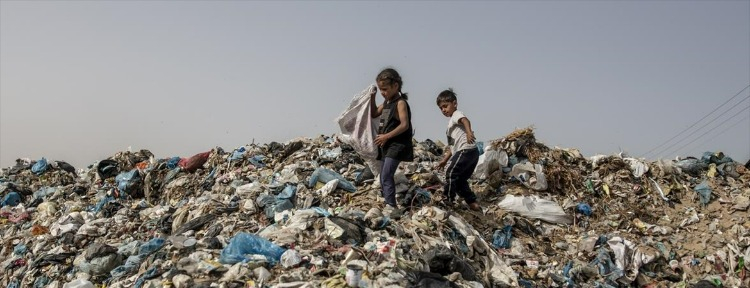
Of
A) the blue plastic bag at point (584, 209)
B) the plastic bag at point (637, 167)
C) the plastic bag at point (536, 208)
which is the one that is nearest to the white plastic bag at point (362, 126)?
the plastic bag at point (536, 208)

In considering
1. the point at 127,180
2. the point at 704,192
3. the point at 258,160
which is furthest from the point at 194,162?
the point at 704,192

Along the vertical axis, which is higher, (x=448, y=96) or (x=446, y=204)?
(x=448, y=96)

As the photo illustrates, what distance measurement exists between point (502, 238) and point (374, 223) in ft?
4.82

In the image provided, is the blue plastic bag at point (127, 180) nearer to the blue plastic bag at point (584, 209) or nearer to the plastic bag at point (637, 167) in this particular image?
the blue plastic bag at point (584, 209)

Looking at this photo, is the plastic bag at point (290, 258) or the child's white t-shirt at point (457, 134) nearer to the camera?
the plastic bag at point (290, 258)

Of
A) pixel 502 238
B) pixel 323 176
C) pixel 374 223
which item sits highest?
pixel 323 176

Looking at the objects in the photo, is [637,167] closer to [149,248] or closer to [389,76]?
[389,76]

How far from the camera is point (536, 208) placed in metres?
5.64

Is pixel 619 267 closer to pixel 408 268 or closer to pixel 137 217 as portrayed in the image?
pixel 408 268

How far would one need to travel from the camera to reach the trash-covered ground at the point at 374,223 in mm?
3668

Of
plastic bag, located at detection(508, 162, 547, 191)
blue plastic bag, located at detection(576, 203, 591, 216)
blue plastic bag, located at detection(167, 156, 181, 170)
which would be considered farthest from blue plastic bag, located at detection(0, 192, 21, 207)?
blue plastic bag, located at detection(576, 203, 591, 216)

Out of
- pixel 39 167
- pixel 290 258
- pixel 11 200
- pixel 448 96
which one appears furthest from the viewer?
pixel 39 167

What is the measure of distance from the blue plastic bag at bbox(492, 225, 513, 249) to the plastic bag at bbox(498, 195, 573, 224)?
0.52 meters

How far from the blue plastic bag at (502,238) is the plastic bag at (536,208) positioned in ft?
1.70
